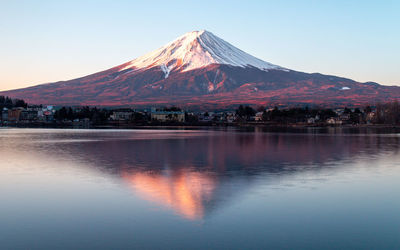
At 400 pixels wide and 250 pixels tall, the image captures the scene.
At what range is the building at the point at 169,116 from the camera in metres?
150

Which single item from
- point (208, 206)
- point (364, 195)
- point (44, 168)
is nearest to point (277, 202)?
point (208, 206)

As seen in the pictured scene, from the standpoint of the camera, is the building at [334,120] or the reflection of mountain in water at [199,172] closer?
the reflection of mountain in water at [199,172]

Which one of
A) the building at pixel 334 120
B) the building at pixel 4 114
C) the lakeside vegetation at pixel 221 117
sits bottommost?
the building at pixel 334 120

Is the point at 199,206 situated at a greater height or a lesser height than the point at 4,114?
lesser

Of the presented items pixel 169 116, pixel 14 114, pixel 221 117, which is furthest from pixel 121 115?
pixel 14 114

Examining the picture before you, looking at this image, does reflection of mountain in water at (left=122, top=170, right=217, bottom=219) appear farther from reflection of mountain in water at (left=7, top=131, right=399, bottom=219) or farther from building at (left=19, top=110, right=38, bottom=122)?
building at (left=19, top=110, right=38, bottom=122)

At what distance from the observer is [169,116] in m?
153

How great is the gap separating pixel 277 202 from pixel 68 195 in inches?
231

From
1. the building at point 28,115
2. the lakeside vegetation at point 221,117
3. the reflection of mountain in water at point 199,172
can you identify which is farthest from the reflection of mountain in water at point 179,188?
the building at point 28,115

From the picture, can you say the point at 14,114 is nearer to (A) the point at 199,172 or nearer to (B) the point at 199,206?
(A) the point at 199,172

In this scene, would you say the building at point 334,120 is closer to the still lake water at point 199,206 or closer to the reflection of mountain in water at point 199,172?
the reflection of mountain in water at point 199,172

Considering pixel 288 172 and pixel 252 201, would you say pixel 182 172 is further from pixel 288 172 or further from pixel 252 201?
pixel 252 201

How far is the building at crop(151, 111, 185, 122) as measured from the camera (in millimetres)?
150375

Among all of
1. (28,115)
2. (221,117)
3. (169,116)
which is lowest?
(221,117)
